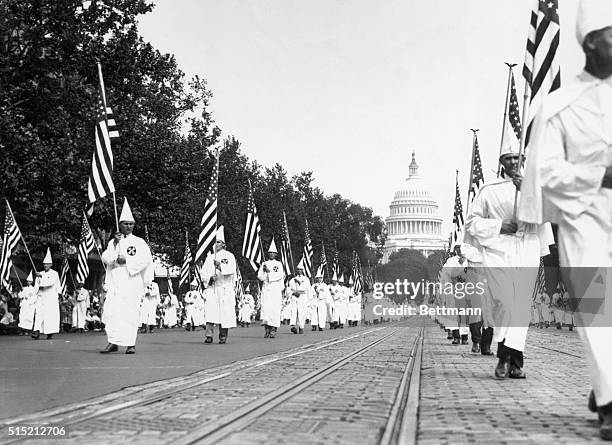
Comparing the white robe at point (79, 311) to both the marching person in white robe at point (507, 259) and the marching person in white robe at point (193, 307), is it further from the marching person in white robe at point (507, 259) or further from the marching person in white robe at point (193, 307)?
the marching person in white robe at point (507, 259)

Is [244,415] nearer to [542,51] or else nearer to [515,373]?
[515,373]

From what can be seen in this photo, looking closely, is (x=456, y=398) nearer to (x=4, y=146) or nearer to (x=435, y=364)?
(x=435, y=364)

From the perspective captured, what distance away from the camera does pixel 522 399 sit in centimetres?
720

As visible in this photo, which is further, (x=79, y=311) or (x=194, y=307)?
(x=194, y=307)

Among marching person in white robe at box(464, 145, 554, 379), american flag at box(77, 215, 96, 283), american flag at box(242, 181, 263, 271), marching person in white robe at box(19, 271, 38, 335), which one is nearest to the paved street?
marching person in white robe at box(464, 145, 554, 379)

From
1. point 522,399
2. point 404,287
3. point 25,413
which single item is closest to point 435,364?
point 522,399

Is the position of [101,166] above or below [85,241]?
above

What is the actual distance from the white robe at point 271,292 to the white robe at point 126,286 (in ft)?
27.6

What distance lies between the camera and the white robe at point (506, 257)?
937 centimetres

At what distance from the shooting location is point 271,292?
2527 centimetres

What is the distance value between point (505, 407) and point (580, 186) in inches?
78.5

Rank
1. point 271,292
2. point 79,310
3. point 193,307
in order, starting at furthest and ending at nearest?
point 193,307 < point 79,310 < point 271,292

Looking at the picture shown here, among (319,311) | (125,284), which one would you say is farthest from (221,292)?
(319,311)

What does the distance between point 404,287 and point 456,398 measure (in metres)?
73.8
